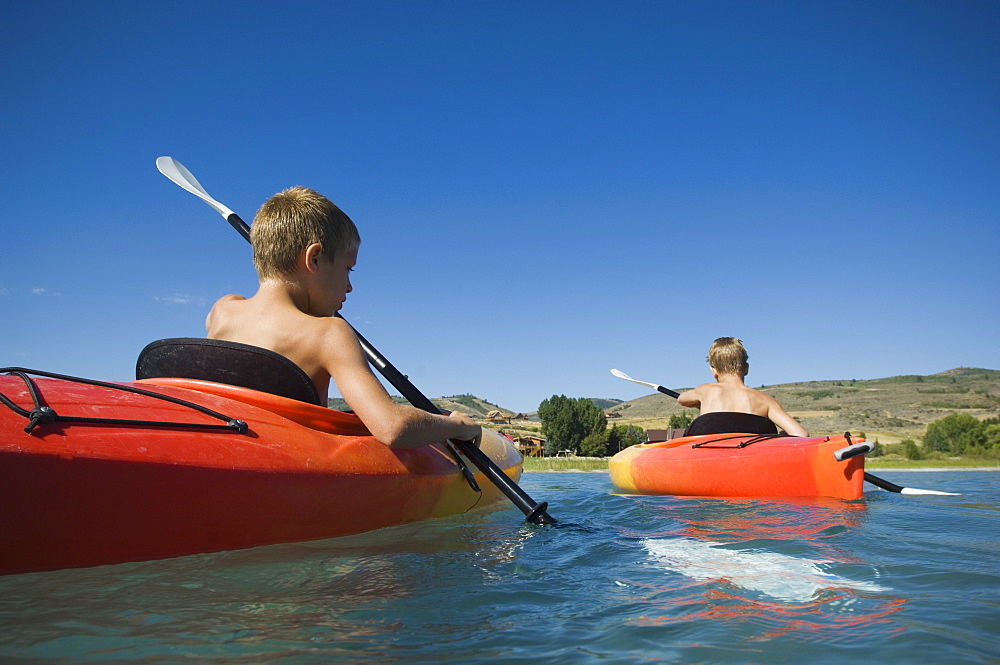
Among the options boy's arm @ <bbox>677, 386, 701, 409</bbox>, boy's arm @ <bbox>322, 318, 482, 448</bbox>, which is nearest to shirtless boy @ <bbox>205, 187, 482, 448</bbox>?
boy's arm @ <bbox>322, 318, 482, 448</bbox>

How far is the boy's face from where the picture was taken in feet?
11.5

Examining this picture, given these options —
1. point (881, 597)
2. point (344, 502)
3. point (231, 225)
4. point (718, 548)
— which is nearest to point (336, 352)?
point (344, 502)

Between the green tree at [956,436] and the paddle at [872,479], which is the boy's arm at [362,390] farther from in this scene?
the green tree at [956,436]

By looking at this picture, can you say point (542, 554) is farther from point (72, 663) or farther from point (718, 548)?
point (72, 663)

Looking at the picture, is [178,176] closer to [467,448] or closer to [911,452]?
[467,448]

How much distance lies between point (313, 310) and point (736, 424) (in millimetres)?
5149

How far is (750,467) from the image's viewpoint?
6.28 metres

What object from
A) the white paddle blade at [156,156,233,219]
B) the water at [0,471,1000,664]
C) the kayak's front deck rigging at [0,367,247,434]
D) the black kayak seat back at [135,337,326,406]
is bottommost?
the water at [0,471,1000,664]

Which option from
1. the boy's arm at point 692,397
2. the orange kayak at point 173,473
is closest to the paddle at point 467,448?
the orange kayak at point 173,473

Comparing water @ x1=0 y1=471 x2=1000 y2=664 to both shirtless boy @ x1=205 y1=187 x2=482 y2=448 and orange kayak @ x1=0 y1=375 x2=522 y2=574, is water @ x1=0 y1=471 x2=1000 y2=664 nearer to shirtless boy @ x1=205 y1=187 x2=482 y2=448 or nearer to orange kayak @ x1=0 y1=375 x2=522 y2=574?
orange kayak @ x1=0 y1=375 x2=522 y2=574

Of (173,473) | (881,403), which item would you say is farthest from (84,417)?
(881,403)

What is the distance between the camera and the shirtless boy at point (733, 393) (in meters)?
7.31

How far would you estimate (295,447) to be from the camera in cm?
297

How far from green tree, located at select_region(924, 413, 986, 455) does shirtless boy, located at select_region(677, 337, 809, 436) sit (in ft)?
95.4
